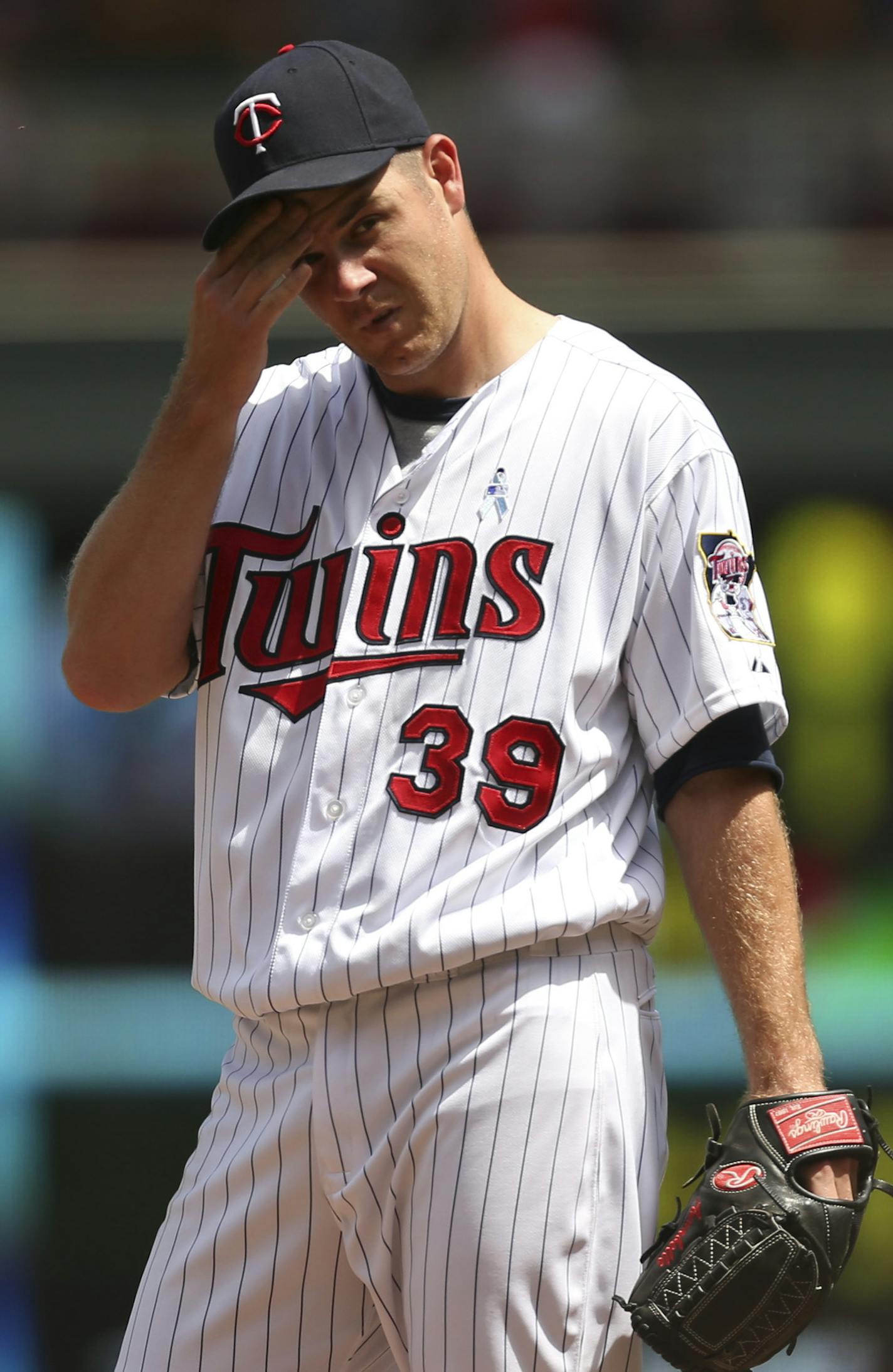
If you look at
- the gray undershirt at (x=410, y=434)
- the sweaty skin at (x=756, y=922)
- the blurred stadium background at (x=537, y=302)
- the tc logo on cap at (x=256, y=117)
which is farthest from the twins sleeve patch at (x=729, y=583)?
the blurred stadium background at (x=537, y=302)

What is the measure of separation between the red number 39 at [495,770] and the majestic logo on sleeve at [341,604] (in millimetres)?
73

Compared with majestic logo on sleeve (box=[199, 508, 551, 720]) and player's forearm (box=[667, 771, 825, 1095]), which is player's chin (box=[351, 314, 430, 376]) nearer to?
majestic logo on sleeve (box=[199, 508, 551, 720])

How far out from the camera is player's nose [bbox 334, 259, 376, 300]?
1.74m

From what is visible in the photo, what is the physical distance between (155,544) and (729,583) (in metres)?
0.60

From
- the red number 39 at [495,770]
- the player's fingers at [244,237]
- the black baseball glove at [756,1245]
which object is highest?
the player's fingers at [244,237]

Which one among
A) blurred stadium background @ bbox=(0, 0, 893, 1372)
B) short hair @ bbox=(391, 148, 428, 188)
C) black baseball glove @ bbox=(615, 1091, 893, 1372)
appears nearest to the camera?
black baseball glove @ bbox=(615, 1091, 893, 1372)

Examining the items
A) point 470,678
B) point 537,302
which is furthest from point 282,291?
point 537,302

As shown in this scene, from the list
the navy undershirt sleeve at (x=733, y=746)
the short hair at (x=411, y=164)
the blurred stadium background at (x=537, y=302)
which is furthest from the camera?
the blurred stadium background at (x=537, y=302)

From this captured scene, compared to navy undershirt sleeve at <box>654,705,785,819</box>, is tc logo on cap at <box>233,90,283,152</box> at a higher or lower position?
higher

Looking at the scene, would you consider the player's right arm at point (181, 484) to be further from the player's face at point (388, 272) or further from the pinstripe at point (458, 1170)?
the pinstripe at point (458, 1170)

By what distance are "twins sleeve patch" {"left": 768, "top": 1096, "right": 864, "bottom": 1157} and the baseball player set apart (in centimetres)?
3

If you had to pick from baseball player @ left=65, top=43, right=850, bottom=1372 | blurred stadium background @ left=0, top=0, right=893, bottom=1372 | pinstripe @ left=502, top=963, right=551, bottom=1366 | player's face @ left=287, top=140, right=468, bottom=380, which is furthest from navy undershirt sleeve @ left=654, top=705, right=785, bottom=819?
blurred stadium background @ left=0, top=0, right=893, bottom=1372

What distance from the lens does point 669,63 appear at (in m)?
4.84

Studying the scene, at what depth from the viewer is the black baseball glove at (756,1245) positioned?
1.55m
